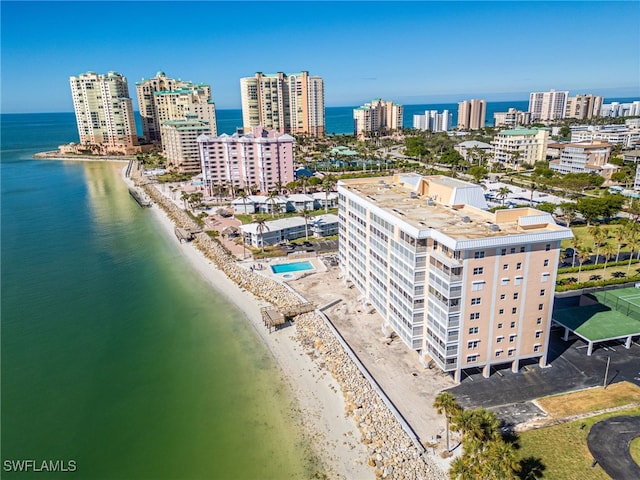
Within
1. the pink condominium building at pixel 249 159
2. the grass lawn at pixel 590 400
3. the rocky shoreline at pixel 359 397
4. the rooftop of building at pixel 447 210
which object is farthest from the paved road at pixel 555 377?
the pink condominium building at pixel 249 159

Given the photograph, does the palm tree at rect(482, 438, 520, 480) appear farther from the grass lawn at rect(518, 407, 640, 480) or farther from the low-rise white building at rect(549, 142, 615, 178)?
the low-rise white building at rect(549, 142, 615, 178)

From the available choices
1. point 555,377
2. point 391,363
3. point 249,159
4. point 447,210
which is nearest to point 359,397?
point 391,363

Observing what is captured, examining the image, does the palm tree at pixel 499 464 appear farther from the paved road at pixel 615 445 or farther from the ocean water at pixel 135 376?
the ocean water at pixel 135 376

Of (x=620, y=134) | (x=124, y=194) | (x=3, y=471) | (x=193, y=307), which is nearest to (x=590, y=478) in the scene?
(x=3, y=471)

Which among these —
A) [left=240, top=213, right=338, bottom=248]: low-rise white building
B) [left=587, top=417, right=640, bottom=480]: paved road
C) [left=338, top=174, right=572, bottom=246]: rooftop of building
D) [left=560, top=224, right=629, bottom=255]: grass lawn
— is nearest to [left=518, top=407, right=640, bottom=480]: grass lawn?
[left=587, top=417, right=640, bottom=480]: paved road

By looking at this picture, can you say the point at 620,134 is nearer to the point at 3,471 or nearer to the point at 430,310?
the point at 430,310
